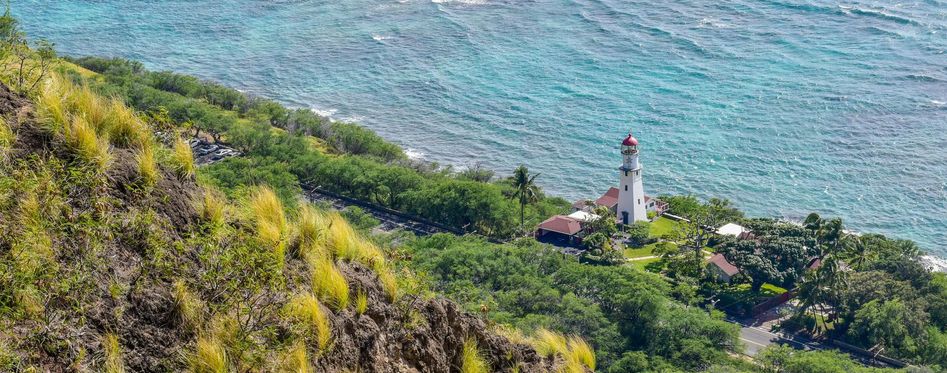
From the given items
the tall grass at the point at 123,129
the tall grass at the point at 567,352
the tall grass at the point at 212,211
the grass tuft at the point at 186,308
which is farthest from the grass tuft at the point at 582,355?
the tall grass at the point at 123,129

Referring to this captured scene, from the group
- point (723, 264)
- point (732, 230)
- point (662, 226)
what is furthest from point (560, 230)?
point (732, 230)

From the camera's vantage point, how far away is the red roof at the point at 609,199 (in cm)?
7525

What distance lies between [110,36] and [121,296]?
392 feet

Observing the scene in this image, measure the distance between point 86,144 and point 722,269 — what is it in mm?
54853

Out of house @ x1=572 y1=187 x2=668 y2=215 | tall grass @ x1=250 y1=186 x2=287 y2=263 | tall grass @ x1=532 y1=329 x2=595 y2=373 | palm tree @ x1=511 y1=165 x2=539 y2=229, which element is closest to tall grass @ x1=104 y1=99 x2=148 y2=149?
Result: tall grass @ x1=250 y1=186 x2=287 y2=263

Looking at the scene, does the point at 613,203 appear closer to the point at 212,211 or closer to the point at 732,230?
the point at 732,230

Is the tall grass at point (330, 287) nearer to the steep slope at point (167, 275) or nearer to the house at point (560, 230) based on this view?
the steep slope at point (167, 275)

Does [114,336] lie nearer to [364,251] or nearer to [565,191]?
[364,251]

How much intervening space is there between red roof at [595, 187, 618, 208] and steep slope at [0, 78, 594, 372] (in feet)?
201

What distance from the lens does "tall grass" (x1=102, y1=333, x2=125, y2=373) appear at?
9.73 meters

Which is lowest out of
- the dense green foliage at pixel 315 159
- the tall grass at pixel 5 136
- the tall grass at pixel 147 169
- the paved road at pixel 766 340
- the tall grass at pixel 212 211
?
the dense green foliage at pixel 315 159

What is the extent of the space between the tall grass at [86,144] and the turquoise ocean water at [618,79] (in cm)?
7132

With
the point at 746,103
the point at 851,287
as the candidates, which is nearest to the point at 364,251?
the point at 851,287

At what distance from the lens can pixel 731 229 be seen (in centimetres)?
7088
